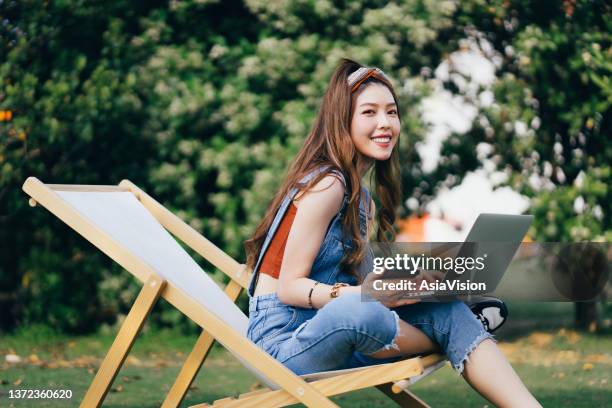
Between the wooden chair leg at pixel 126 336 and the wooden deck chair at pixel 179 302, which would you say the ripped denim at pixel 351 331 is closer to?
the wooden deck chair at pixel 179 302

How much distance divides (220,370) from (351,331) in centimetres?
333

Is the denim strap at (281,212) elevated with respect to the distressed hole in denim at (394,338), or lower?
elevated

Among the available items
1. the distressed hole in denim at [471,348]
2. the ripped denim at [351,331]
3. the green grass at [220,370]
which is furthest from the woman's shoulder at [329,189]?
the green grass at [220,370]

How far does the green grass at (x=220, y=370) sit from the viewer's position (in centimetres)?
473

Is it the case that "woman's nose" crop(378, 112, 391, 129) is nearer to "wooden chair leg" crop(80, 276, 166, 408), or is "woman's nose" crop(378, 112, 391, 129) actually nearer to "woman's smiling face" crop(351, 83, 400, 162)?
"woman's smiling face" crop(351, 83, 400, 162)

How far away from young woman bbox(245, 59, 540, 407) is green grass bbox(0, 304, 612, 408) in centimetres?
124

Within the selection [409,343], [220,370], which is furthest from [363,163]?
[220,370]

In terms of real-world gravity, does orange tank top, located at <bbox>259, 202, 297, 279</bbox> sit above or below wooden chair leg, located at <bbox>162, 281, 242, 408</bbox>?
above

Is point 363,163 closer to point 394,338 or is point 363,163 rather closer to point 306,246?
point 306,246

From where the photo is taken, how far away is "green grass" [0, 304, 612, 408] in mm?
4730

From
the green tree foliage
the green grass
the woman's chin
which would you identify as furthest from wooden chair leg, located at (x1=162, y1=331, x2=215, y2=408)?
the green tree foliage

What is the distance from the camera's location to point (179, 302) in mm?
2676

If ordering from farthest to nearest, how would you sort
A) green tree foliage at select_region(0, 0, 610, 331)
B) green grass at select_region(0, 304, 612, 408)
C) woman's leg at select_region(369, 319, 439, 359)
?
green tree foliage at select_region(0, 0, 610, 331) < green grass at select_region(0, 304, 612, 408) < woman's leg at select_region(369, 319, 439, 359)

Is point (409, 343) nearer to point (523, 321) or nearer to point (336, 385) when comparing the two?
point (336, 385)
